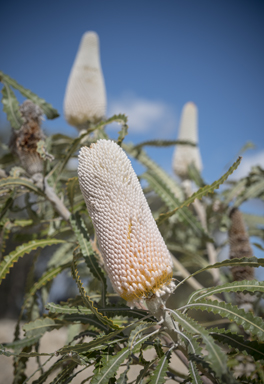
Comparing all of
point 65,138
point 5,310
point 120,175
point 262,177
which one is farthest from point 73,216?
point 5,310

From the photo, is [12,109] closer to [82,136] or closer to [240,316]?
[82,136]

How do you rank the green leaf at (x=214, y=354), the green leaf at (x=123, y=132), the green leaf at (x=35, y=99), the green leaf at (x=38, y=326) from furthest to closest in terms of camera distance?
the green leaf at (x=35, y=99) < the green leaf at (x=123, y=132) < the green leaf at (x=38, y=326) < the green leaf at (x=214, y=354)

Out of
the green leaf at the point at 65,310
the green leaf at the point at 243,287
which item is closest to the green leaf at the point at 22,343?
the green leaf at the point at 65,310

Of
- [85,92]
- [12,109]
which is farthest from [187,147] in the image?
[12,109]

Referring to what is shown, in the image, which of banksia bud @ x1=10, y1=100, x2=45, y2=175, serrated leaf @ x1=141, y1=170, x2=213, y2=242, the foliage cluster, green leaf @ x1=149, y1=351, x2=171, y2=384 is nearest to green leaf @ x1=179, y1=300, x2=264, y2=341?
the foliage cluster

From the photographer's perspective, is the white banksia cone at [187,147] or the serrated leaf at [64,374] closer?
the serrated leaf at [64,374]

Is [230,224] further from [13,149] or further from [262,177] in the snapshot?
[13,149]

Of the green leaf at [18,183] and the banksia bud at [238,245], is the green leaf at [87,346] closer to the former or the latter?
the green leaf at [18,183]
